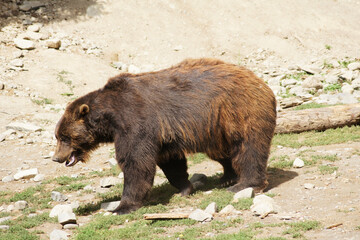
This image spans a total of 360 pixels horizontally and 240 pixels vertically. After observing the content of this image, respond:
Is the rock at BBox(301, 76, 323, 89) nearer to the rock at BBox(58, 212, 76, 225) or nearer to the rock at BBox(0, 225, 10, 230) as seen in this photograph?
the rock at BBox(58, 212, 76, 225)

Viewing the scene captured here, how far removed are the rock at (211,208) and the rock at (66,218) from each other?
77.0 inches

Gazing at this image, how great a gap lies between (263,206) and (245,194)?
750 millimetres

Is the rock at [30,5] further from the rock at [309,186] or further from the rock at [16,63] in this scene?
the rock at [309,186]

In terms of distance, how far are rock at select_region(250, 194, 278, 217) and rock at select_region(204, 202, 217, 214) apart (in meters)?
0.53

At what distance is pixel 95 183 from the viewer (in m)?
9.38

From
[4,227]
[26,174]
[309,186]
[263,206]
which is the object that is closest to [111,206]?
[4,227]

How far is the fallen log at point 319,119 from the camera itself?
11047 mm

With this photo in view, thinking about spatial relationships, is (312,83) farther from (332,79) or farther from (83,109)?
(83,109)

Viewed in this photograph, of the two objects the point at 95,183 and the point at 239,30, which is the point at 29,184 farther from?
the point at 239,30

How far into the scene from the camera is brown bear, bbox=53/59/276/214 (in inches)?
288


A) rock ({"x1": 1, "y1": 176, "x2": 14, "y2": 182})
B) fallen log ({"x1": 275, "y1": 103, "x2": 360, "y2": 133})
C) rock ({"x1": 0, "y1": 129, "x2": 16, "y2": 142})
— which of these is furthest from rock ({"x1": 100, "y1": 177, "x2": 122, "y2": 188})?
rock ({"x1": 0, "y1": 129, "x2": 16, "y2": 142})

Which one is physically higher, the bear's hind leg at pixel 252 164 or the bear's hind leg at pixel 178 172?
the bear's hind leg at pixel 252 164

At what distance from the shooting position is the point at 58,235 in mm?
6402

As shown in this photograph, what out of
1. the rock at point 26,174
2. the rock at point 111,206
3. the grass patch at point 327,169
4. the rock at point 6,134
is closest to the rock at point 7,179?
the rock at point 26,174
